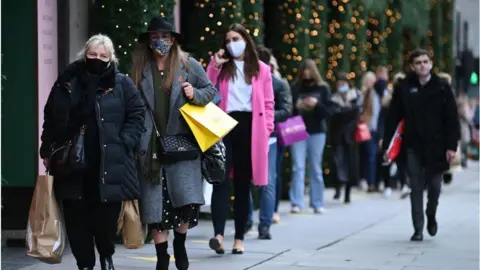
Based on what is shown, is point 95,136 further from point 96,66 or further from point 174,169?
point 174,169

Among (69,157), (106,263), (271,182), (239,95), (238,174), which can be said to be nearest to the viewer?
(69,157)

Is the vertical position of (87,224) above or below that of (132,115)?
below

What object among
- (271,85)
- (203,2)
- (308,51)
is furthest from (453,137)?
(308,51)

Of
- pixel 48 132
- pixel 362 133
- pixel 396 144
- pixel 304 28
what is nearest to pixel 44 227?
pixel 48 132

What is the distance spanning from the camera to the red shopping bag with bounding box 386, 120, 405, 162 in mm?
11812

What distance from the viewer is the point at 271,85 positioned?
34.9 feet

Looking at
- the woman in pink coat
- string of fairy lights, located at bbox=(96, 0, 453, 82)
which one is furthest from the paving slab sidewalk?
string of fairy lights, located at bbox=(96, 0, 453, 82)

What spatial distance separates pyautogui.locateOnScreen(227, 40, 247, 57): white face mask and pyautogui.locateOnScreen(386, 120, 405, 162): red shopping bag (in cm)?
217

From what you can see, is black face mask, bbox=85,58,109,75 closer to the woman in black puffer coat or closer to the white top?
the woman in black puffer coat

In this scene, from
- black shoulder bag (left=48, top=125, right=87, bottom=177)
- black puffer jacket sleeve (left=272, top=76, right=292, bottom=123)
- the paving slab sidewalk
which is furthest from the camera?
black puffer jacket sleeve (left=272, top=76, right=292, bottom=123)

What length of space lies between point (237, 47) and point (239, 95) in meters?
0.40

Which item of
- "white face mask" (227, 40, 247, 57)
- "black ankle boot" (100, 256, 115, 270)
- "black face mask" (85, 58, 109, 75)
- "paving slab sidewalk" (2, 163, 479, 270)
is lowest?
"paving slab sidewalk" (2, 163, 479, 270)

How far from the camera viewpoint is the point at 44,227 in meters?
7.79

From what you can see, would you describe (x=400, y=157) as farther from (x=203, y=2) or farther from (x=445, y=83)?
(x=203, y=2)
